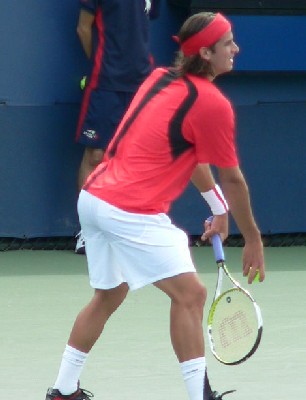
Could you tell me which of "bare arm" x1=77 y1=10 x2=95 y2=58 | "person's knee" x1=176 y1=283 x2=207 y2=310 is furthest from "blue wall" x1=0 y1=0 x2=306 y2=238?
"person's knee" x1=176 y1=283 x2=207 y2=310

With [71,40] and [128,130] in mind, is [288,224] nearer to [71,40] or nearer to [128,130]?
[71,40]

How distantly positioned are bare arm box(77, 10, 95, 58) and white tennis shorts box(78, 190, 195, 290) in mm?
3369

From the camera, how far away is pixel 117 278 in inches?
200

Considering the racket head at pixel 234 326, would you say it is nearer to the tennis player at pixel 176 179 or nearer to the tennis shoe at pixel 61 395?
the tennis player at pixel 176 179

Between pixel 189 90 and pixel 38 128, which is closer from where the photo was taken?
pixel 189 90

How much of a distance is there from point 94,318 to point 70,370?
0.22 m

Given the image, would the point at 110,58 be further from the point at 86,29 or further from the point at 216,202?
the point at 216,202

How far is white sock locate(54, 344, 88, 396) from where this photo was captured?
5.17 meters

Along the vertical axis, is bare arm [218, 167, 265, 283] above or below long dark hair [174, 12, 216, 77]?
below

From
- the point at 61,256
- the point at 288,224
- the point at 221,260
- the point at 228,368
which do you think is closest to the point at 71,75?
the point at 61,256

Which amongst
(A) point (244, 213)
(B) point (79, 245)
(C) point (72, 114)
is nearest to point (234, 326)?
(A) point (244, 213)

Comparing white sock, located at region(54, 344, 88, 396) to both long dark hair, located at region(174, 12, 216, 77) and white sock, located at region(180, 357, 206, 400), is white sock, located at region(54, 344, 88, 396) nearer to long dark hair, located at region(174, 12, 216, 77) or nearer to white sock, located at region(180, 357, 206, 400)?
white sock, located at region(180, 357, 206, 400)

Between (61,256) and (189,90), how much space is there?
13.1 ft

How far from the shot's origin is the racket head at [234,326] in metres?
4.84
